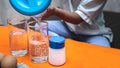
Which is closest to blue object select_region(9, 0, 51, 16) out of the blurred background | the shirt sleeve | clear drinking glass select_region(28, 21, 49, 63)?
clear drinking glass select_region(28, 21, 49, 63)

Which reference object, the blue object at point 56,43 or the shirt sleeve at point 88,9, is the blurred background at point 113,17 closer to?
the shirt sleeve at point 88,9

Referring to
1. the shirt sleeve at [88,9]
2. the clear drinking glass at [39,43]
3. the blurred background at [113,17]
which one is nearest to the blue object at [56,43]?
the clear drinking glass at [39,43]

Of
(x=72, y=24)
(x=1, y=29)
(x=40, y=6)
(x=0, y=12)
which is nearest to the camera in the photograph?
(x=40, y=6)

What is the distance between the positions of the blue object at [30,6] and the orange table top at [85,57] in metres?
0.18

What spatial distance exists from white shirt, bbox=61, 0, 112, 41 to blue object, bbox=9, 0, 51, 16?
0.46 metres

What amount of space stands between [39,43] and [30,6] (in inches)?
5.3

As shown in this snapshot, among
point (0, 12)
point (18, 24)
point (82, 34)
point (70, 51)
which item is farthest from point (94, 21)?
point (0, 12)

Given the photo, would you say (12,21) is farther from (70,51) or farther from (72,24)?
(72,24)

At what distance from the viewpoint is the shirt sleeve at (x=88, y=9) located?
1.10 m

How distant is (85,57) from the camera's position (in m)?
0.76

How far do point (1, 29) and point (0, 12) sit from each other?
861mm

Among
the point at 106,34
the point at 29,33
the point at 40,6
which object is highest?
the point at 40,6

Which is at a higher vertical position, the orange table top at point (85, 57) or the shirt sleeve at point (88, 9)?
the shirt sleeve at point (88, 9)

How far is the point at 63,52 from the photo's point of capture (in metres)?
0.73
